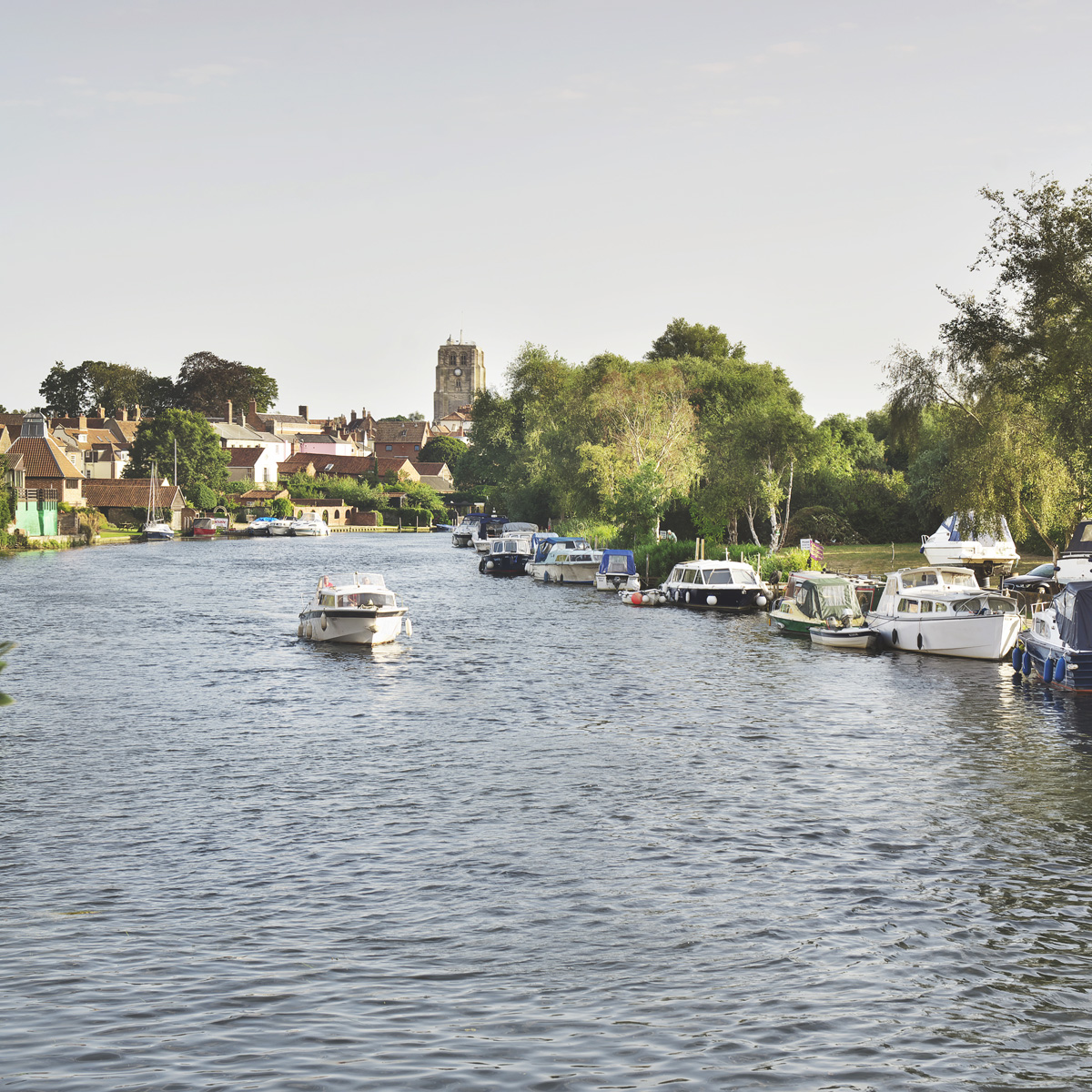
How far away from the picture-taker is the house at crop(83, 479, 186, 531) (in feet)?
484

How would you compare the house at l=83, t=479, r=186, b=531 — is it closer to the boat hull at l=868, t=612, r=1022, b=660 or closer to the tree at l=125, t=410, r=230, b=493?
the tree at l=125, t=410, r=230, b=493

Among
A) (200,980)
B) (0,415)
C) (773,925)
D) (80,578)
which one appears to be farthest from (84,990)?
(0,415)

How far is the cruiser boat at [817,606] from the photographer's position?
45.7 m

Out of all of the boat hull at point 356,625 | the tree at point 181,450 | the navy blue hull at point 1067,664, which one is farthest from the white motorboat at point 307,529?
the navy blue hull at point 1067,664

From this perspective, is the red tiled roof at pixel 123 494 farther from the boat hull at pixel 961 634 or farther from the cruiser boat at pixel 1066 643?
the cruiser boat at pixel 1066 643

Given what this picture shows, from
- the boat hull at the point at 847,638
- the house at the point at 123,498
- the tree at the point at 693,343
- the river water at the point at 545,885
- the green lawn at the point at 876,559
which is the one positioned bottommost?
the river water at the point at 545,885

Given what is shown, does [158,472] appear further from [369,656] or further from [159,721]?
[159,721]

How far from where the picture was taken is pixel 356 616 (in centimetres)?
4394

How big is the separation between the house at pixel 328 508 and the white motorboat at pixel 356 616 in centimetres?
13918

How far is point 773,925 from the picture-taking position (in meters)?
15.3

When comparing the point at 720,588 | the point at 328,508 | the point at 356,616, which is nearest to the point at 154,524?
the point at 328,508

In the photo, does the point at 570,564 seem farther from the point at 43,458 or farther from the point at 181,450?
the point at 181,450

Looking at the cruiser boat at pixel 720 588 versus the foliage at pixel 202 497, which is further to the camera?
the foliage at pixel 202 497

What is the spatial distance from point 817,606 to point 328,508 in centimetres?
14909
